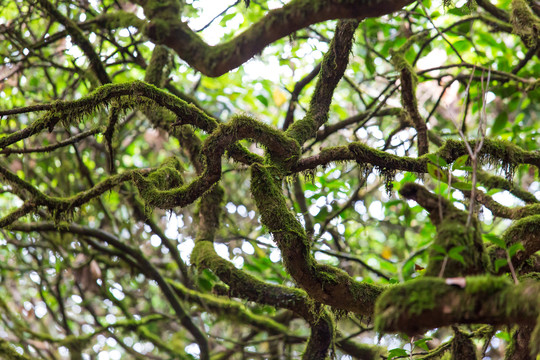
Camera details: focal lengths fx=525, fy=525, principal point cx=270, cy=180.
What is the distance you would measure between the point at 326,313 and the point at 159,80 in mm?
2149

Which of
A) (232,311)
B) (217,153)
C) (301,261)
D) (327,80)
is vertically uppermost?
(327,80)

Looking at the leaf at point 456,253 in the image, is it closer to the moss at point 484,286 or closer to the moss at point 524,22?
the moss at point 484,286

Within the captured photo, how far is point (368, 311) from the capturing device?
2.36 meters

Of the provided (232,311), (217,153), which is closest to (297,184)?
(232,311)

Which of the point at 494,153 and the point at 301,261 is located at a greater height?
the point at 494,153

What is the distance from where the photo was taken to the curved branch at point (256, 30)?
5.77 ft

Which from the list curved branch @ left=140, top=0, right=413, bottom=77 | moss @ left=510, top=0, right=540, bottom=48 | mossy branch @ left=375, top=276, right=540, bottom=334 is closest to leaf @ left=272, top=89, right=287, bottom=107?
moss @ left=510, top=0, right=540, bottom=48

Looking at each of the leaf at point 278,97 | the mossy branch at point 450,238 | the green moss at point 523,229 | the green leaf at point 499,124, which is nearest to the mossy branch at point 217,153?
the mossy branch at point 450,238

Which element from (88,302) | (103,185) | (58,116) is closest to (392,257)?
(88,302)

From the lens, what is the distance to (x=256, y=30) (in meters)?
2.11

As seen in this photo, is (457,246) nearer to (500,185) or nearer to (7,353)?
(500,185)

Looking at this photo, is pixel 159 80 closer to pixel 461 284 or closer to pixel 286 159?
pixel 286 159

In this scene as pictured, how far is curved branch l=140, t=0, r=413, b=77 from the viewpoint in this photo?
1.76 meters

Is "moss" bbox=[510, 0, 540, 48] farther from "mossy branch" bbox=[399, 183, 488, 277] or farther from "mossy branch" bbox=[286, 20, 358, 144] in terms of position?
"mossy branch" bbox=[399, 183, 488, 277]
